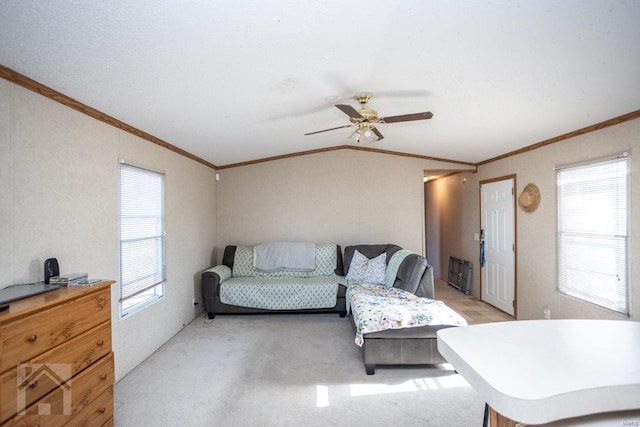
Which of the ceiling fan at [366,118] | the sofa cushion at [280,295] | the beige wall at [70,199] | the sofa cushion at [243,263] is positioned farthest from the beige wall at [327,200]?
the ceiling fan at [366,118]

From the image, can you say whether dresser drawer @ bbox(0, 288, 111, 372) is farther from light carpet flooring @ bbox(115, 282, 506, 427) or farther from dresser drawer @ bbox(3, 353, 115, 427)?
light carpet flooring @ bbox(115, 282, 506, 427)

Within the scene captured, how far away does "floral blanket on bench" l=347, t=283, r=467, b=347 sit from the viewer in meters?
2.75

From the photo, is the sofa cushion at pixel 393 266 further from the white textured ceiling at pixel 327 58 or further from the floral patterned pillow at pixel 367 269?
the white textured ceiling at pixel 327 58

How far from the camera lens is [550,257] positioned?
3.53 metres

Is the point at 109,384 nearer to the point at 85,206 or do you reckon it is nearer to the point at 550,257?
the point at 85,206

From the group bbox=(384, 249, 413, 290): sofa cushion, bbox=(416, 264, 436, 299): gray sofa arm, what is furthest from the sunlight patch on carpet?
bbox=(384, 249, 413, 290): sofa cushion

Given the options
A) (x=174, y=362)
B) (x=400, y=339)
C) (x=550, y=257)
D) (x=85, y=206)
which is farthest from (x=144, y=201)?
(x=550, y=257)

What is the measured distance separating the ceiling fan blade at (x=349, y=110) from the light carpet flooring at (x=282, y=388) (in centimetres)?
233

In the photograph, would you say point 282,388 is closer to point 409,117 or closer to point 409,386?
point 409,386

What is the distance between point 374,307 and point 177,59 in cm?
267

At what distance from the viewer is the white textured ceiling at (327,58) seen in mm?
1462

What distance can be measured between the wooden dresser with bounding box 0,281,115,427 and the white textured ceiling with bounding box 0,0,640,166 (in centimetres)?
136

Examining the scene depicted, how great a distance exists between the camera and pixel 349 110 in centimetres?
246

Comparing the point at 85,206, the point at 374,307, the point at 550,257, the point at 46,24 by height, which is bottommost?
the point at 374,307
